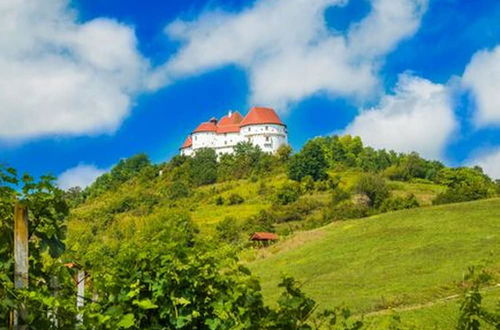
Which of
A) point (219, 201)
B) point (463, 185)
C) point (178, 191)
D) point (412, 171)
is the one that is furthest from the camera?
point (178, 191)

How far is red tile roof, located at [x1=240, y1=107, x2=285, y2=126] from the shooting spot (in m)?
108

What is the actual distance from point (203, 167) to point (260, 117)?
1741 cm

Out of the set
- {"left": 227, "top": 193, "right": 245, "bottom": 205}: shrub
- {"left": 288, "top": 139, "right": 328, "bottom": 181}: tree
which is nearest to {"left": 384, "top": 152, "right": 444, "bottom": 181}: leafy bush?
{"left": 288, "top": 139, "right": 328, "bottom": 181}: tree

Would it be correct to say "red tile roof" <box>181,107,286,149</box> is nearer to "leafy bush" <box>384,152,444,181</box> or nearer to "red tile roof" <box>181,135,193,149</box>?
"red tile roof" <box>181,135,193,149</box>

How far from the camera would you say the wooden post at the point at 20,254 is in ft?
9.63

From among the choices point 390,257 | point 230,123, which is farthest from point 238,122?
point 390,257

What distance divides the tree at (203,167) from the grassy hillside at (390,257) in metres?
52.7

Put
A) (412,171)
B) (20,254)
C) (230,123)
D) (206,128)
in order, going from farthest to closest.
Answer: (230,123)
(206,128)
(412,171)
(20,254)

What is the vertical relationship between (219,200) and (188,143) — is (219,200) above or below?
below

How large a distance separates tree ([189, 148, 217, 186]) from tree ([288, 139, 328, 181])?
16.0m

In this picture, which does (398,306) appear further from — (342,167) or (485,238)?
(342,167)

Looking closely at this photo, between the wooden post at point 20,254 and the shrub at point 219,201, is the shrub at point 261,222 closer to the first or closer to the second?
the shrub at point 219,201

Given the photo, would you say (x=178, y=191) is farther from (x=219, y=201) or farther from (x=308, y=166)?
(x=308, y=166)

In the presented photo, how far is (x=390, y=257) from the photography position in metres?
28.0
